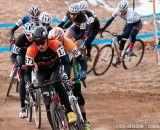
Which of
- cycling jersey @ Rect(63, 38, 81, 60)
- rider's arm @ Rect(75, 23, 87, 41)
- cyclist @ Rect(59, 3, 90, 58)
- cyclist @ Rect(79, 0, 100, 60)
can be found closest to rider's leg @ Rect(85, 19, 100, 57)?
cyclist @ Rect(79, 0, 100, 60)

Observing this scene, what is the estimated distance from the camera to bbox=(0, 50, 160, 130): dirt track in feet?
32.3

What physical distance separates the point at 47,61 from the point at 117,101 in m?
3.68

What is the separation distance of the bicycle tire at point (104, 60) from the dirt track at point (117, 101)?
201 mm

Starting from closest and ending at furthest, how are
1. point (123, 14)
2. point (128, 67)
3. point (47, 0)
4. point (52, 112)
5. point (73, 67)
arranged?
point (52, 112) → point (73, 67) → point (123, 14) → point (128, 67) → point (47, 0)

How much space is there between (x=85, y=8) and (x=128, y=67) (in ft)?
10.7

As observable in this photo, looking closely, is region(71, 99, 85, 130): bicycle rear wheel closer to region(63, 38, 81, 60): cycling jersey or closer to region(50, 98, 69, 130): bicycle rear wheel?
region(50, 98, 69, 130): bicycle rear wheel

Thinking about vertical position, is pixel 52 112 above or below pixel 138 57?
below

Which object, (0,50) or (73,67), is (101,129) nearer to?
(73,67)

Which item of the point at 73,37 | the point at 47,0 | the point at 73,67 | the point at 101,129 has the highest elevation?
the point at 47,0

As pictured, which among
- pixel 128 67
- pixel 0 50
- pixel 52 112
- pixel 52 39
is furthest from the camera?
pixel 0 50

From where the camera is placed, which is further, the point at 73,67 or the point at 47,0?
the point at 47,0

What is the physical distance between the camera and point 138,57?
1622cm

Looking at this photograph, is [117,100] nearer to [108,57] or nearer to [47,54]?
[108,57]

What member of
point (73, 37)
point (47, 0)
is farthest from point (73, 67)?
point (47, 0)
